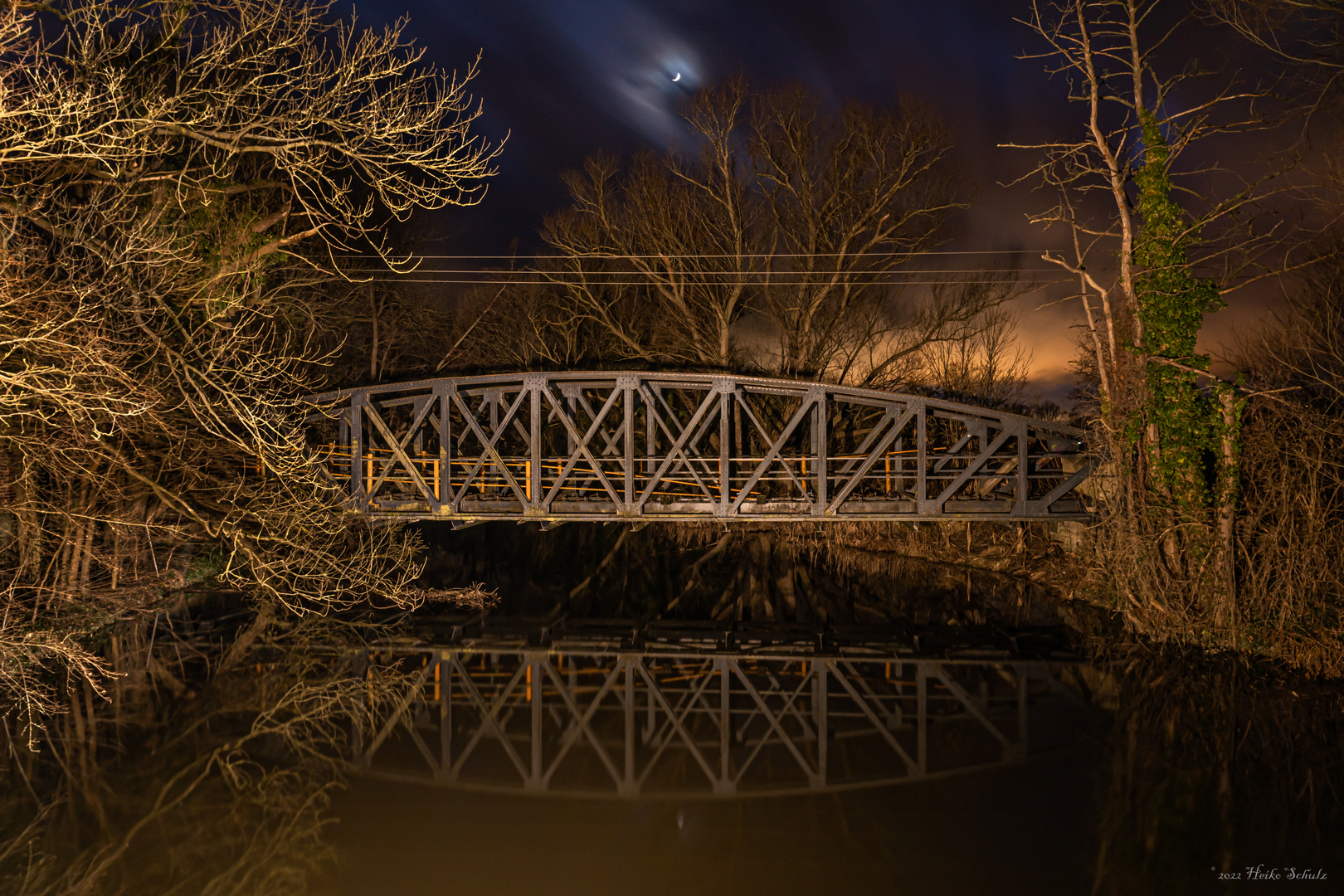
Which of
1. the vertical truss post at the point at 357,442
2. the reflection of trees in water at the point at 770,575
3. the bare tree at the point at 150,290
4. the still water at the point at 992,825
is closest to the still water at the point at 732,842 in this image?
the still water at the point at 992,825

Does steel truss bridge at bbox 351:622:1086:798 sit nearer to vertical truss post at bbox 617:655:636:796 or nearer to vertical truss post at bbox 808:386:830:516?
vertical truss post at bbox 617:655:636:796

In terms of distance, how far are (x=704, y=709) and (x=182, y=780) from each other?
19.5ft

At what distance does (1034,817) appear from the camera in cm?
706

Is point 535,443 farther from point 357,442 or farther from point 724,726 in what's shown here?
point 724,726

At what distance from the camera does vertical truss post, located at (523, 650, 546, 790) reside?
8.12 m

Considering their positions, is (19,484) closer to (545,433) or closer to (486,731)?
(486,731)

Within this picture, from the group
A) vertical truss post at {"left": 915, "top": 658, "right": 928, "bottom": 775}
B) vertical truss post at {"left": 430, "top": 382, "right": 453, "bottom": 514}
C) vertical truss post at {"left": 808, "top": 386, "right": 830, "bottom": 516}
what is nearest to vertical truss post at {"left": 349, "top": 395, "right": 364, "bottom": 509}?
vertical truss post at {"left": 430, "top": 382, "right": 453, "bottom": 514}

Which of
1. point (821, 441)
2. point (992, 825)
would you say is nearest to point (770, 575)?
point (821, 441)

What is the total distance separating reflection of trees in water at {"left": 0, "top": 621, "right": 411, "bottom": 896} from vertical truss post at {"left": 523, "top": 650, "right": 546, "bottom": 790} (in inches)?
77.7

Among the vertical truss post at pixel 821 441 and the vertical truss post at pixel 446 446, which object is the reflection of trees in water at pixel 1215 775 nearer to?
the vertical truss post at pixel 821 441

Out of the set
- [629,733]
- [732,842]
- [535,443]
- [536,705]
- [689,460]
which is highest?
[535,443]

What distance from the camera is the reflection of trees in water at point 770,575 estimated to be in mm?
16453

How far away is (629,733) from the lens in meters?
9.48

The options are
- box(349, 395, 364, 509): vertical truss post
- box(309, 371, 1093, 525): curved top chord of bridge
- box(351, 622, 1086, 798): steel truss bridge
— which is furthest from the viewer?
box(349, 395, 364, 509): vertical truss post
